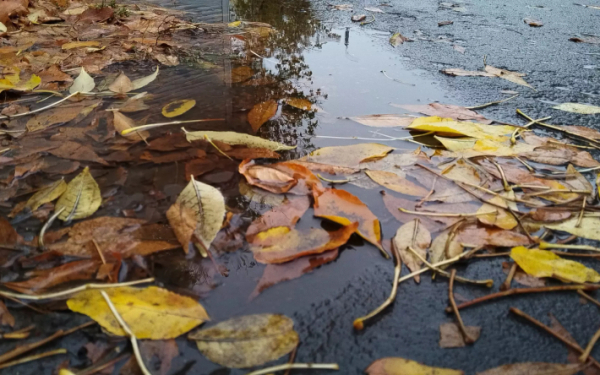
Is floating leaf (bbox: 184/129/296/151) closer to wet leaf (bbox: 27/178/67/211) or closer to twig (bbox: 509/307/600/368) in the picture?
wet leaf (bbox: 27/178/67/211)

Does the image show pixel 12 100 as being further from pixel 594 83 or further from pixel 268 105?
pixel 594 83

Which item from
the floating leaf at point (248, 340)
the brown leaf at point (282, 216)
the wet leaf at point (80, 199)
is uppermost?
the wet leaf at point (80, 199)

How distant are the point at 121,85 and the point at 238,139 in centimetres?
72

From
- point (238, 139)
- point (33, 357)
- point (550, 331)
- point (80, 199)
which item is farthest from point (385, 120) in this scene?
point (33, 357)

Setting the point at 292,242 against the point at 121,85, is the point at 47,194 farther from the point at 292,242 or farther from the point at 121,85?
the point at 121,85

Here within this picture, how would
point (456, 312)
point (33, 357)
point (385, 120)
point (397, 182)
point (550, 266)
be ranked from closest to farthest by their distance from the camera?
1. point (33, 357)
2. point (456, 312)
3. point (550, 266)
4. point (397, 182)
5. point (385, 120)

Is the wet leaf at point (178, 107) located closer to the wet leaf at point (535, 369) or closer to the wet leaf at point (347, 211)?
the wet leaf at point (347, 211)

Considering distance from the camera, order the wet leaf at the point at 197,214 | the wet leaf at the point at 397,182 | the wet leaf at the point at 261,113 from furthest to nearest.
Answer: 1. the wet leaf at the point at 261,113
2. the wet leaf at the point at 397,182
3. the wet leaf at the point at 197,214

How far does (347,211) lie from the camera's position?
41.9 inches

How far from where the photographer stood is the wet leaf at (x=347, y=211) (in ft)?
3.29

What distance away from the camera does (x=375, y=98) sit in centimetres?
179

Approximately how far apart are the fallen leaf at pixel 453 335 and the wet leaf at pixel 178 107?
3.89 ft

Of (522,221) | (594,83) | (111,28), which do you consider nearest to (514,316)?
(522,221)

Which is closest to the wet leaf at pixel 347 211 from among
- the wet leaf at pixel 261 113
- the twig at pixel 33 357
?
the wet leaf at pixel 261 113
